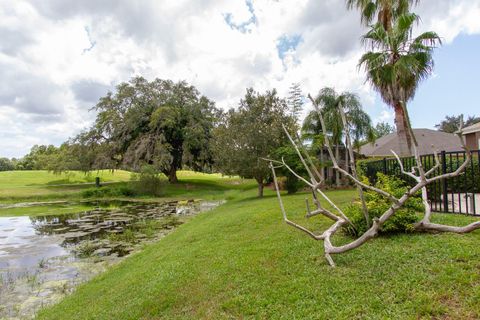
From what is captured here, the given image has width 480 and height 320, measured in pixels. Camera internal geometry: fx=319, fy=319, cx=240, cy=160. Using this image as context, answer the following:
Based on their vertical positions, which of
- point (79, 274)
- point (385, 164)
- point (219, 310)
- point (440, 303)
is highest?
point (385, 164)

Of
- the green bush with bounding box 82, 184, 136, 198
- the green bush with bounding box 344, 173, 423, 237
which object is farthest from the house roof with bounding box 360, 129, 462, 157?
the green bush with bounding box 344, 173, 423, 237

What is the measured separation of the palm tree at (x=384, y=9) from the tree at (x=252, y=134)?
215 inches

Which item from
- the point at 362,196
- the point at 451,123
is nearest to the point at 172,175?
the point at 362,196

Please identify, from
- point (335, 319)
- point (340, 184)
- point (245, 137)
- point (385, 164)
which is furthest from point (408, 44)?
point (335, 319)

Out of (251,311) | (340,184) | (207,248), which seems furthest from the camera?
(340,184)

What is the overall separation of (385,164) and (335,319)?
6.94 metres

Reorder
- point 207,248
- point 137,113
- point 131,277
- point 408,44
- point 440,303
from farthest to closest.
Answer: point 137,113 → point 408,44 → point 207,248 → point 131,277 → point 440,303

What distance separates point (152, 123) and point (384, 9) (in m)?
19.7

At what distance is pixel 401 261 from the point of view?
3938mm

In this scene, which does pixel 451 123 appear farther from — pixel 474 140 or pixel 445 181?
pixel 445 181

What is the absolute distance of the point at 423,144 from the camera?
23734 mm

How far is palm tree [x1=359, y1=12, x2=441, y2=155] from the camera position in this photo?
11.4 meters

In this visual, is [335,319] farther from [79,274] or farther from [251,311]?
[79,274]

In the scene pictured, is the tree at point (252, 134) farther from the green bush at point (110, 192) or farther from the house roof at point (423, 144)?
the green bush at point (110, 192)
